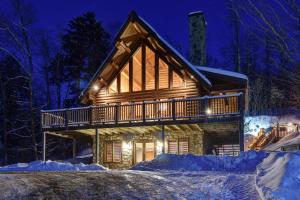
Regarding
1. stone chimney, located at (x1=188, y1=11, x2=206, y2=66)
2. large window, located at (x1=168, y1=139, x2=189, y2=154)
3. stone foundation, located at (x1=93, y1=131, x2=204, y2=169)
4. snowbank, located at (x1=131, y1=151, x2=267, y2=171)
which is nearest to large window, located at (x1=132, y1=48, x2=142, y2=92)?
stone foundation, located at (x1=93, y1=131, x2=204, y2=169)

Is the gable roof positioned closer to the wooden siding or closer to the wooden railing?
the wooden siding

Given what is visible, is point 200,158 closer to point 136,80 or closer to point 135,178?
point 135,178

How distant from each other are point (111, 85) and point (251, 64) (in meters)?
20.2

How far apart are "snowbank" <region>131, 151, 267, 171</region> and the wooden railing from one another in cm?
397

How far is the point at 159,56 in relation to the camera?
23141mm

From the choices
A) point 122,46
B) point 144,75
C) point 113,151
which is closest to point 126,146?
point 113,151

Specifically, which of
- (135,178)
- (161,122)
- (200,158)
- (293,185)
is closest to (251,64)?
(161,122)

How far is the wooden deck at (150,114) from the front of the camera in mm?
19781

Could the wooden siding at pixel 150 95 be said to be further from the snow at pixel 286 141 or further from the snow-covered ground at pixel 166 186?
the snow-covered ground at pixel 166 186

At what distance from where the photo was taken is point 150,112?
70.5 ft

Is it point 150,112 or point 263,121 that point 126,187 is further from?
point 263,121

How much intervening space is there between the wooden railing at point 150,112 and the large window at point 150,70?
2.15m

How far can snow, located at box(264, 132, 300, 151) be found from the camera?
897 inches

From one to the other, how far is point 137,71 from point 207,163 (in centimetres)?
998
